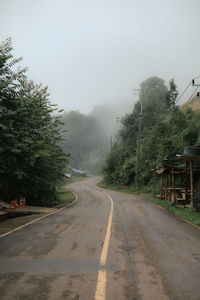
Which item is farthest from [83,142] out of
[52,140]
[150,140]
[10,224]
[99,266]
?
[99,266]

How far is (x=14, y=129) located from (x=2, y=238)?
4394mm

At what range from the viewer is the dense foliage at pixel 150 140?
1109 inches

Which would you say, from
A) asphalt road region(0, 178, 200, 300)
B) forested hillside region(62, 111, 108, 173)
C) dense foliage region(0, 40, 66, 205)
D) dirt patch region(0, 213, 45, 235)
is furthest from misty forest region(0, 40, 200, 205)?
forested hillside region(62, 111, 108, 173)

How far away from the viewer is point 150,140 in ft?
120

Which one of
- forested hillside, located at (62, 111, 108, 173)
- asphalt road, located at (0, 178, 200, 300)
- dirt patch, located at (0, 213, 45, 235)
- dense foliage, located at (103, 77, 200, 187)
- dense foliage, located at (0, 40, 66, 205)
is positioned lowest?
dirt patch, located at (0, 213, 45, 235)

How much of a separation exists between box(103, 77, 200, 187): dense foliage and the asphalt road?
19.6 metres

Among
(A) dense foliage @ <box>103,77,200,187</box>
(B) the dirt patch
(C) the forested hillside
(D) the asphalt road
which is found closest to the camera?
(D) the asphalt road

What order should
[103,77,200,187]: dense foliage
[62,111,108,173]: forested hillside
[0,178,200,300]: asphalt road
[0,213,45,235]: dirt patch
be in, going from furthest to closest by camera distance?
[62,111,108,173]: forested hillside
[103,77,200,187]: dense foliage
[0,213,45,235]: dirt patch
[0,178,200,300]: asphalt road

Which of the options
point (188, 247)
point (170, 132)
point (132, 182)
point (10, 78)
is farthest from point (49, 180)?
point (132, 182)

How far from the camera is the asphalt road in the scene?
141 inches

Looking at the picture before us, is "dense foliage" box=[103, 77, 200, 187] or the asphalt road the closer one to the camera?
the asphalt road

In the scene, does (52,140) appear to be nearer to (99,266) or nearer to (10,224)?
(10,224)

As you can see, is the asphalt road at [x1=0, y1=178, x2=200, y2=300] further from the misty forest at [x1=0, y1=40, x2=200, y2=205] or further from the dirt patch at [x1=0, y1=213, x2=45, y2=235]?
the misty forest at [x1=0, y1=40, x2=200, y2=205]

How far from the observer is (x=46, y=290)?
3586mm
